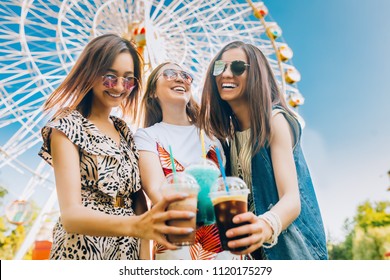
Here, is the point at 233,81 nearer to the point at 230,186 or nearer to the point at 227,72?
the point at 227,72

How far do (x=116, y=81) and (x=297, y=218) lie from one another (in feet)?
3.34

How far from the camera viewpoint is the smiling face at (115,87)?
7.05 ft

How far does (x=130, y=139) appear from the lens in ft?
7.17

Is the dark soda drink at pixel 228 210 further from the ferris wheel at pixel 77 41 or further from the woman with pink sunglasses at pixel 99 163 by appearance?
the ferris wheel at pixel 77 41

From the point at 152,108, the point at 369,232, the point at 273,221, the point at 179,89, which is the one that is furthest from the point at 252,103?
the point at 369,232

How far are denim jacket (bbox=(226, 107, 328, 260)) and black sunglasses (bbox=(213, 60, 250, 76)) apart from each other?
255 mm

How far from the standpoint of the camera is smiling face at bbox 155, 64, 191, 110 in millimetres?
2316

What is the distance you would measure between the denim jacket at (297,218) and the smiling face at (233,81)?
0.21 metres

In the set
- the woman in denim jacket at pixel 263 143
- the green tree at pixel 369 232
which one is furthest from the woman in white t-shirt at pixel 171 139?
the green tree at pixel 369 232

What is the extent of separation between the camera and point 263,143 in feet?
6.95

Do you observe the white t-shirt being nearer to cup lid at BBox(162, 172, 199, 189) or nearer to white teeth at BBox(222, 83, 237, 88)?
white teeth at BBox(222, 83, 237, 88)

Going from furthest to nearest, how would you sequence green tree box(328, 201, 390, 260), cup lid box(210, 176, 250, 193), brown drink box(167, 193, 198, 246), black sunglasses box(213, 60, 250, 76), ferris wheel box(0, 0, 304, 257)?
ferris wheel box(0, 0, 304, 257) < green tree box(328, 201, 390, 260) < black sunglasses box(213, 60, 250, 76) < cup lid box(210, 176, 250, 193) < brown drink box(167, 193, 198, 246)

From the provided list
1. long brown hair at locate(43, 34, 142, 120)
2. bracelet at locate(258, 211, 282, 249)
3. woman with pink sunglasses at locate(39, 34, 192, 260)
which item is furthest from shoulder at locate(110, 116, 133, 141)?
bracelet at locate(258, 211, 282, 249)
